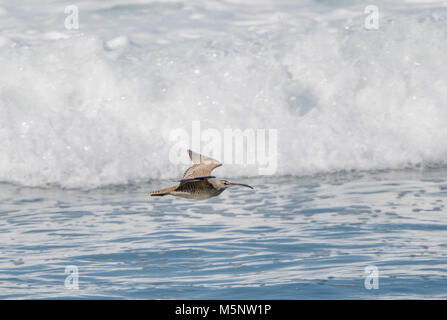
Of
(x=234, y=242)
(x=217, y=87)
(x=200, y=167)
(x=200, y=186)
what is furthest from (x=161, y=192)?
(x=217, y=87)

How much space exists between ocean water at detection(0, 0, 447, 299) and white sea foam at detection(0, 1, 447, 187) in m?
0.03

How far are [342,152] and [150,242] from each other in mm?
5535

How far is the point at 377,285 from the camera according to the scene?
24.0 feet

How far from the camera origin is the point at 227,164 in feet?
44.8

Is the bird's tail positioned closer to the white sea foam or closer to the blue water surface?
the blue water surface

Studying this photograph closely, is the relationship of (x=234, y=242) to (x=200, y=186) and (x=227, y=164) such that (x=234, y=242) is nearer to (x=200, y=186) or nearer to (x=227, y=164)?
(x=200, y=186)

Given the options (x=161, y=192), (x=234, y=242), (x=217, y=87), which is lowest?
(x=234, y=242)

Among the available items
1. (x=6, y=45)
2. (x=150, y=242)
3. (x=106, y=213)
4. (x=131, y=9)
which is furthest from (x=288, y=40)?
(x=150, y=242)

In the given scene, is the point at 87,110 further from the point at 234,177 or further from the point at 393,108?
the point at 393,108

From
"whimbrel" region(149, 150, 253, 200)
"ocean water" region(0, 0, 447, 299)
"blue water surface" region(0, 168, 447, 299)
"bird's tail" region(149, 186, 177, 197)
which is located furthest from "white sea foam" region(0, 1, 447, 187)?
"bird's tail" region(149, 186, 177, 197)

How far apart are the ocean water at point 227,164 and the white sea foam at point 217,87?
3 cm

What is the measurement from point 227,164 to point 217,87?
197 cm

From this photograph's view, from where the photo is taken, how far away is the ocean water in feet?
25.8

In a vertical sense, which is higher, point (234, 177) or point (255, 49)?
point (255, 49)
